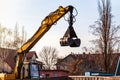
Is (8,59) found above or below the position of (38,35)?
below

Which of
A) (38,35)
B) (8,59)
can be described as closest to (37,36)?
(38,35)

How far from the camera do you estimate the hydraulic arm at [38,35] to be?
63.7 feet

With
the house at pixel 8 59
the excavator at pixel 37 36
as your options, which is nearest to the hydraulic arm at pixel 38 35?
the excavator at pixel 37 36

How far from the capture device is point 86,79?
2500 centimetres

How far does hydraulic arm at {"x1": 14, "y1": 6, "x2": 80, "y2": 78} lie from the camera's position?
19.4 m

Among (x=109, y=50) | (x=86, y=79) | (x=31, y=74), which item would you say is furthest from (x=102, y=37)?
(x=31, y=74)

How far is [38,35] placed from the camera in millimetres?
19547

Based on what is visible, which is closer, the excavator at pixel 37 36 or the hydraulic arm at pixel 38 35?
the excavator at pixel 37 36

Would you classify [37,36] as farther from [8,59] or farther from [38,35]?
[8,59]

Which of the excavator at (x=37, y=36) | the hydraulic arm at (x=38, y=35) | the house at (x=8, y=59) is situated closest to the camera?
the excavator at (x=37, y=36)

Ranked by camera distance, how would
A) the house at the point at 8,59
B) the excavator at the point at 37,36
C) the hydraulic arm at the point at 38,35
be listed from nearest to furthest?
the excavator at the point at 37,36 < the hydraulic arm at the point at 38,35 < the house at the point at 8,59

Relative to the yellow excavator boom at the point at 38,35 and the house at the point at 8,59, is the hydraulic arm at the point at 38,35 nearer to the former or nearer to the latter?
the yellow excavator boom at the point at 38,35

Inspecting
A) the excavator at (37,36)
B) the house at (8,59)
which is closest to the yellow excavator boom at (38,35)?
the excavator at (37,36)

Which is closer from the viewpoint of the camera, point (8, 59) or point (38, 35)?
point (38, 35)
